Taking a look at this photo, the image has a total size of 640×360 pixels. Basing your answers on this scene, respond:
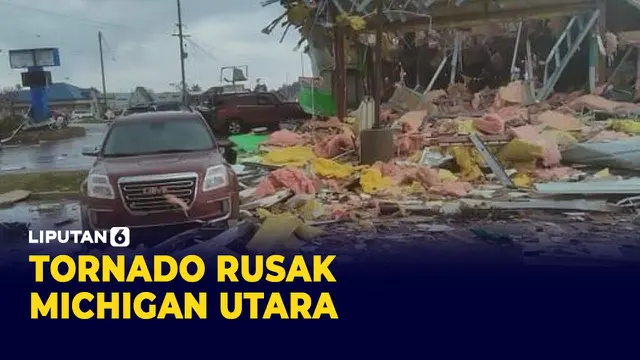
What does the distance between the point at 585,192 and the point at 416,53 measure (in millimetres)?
14670

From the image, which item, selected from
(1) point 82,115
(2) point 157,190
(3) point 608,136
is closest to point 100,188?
(2) point 157,190

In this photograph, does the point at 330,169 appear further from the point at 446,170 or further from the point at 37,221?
the point at 37,221

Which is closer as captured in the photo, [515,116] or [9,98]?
[515,116]

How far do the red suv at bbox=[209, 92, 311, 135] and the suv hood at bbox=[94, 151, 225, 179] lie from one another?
1882 centimetres

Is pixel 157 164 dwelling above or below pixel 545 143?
above

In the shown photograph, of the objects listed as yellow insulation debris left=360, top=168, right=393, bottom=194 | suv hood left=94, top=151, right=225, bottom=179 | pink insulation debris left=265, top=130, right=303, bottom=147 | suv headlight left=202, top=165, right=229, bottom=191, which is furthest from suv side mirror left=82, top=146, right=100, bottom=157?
pink insulation debris left=265, top=130, right=303, bottom=147

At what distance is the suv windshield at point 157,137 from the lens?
7.74 meters

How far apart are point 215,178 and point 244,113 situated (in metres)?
19.9

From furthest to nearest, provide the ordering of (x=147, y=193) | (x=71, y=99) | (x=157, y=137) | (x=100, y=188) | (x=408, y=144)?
(x=71, y=99)
(x=408, y=144)
(x=157, y=137)
(x=100, y=188)
(x=147, y=193)

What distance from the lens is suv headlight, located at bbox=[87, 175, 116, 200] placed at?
6680 millimetres

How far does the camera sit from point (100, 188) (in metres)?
6.77

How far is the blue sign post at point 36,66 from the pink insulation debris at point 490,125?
18.7 metres

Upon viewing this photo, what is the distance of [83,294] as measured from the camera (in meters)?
4.74

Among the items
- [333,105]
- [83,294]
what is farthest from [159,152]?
[333,105]
